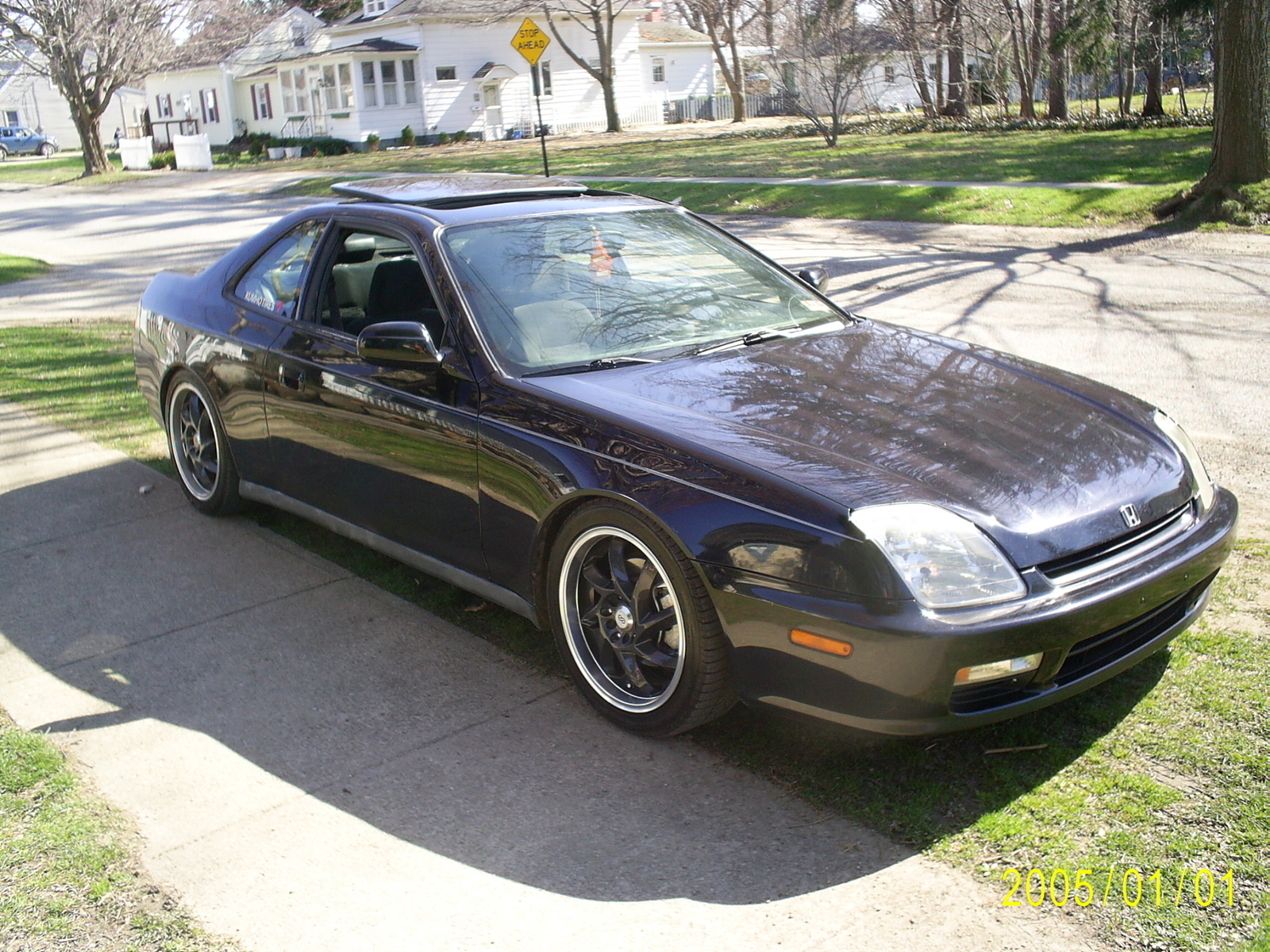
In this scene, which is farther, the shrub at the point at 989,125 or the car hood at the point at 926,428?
the shrub at the point at 989,125

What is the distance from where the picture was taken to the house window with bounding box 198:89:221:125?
55.8 metres

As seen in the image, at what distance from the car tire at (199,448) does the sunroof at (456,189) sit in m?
1.30

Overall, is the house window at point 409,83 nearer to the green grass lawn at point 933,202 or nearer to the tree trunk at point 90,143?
the tree trunk at point 90,143

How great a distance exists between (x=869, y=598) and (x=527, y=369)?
1548mm

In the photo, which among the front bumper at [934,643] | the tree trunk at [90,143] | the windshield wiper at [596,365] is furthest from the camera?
the tree trunk at [90,143]

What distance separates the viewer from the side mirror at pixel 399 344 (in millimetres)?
4023

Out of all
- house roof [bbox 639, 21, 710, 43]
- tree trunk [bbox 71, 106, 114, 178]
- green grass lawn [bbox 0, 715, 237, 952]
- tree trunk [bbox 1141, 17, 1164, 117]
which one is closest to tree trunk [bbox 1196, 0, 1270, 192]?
tree trunk [bbox 1141, 17, 1164, 117]

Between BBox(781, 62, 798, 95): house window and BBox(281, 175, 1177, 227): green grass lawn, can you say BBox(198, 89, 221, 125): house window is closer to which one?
BBox(781, 62, 798, 95): house window

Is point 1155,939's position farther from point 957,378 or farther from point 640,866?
point 957,378

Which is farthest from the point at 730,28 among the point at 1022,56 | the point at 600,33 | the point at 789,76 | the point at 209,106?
the point at 209,106

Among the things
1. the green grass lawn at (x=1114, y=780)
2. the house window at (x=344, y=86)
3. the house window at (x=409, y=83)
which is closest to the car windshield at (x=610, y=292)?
the green grass lawn at (x=1114, y=780)

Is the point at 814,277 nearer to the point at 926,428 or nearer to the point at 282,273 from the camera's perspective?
the point at 926,428

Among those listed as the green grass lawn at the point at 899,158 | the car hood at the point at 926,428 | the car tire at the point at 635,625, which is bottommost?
the car tire at the point at 635,625

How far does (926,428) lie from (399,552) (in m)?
2.07
